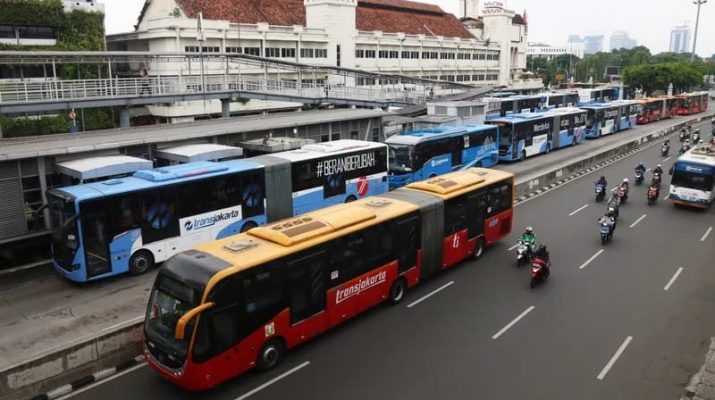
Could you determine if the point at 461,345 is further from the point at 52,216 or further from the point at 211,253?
the point at 52,216

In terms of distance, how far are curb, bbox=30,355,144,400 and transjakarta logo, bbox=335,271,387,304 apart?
14.9 feet

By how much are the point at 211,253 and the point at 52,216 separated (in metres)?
6.92

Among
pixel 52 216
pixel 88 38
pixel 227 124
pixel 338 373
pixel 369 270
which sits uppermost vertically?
pixel 88 38

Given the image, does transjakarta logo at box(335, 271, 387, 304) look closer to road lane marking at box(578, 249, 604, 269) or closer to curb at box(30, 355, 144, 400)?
curb at box(30, 355, 144, 400)

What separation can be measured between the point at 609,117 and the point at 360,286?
45652mm

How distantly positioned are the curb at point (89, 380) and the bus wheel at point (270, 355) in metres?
2.75

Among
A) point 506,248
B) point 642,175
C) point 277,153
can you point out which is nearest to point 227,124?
point 277,153

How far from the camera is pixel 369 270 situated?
13453 mm

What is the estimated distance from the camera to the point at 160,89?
34125mm

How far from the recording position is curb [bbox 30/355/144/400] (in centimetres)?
1040

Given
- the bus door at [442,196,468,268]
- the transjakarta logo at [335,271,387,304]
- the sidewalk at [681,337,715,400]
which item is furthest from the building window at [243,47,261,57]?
the sidewalk at [681,337,715,400]

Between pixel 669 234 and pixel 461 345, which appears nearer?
pixel 461 345

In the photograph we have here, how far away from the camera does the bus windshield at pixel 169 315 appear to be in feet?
32.7

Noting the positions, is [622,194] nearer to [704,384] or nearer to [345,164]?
[345,164]
